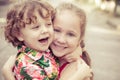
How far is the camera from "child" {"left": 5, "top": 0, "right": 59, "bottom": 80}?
9.04ft

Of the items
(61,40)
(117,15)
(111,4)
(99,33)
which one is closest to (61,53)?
(61,40)

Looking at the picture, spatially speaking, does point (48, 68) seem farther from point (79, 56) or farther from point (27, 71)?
point (79, 56)

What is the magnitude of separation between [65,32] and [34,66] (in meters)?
0.36

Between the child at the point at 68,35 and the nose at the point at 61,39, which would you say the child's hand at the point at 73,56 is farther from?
the nose at the point at 61,39

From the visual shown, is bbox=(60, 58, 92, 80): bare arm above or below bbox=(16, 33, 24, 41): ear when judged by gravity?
below

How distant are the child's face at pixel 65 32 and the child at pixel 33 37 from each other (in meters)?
0.10

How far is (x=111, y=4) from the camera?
2916 centimetres

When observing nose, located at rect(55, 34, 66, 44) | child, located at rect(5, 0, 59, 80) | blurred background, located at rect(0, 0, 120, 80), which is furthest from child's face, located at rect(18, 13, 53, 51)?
blurred background, located at rect(0, 0, 120, 80)

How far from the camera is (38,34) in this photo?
9.09 ft

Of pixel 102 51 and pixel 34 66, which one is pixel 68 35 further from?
pixel 102 51

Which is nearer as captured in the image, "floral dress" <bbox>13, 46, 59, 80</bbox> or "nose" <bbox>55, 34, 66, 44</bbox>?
"floral dress" <bbox>13, 46, 59, 80</bbox>

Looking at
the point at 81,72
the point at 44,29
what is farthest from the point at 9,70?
the point at 81,72

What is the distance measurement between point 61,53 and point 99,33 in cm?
1320

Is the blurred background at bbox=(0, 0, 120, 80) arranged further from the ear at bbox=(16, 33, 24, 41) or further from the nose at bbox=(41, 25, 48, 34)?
the nose at bbox=(41, 25, 48, 34)
